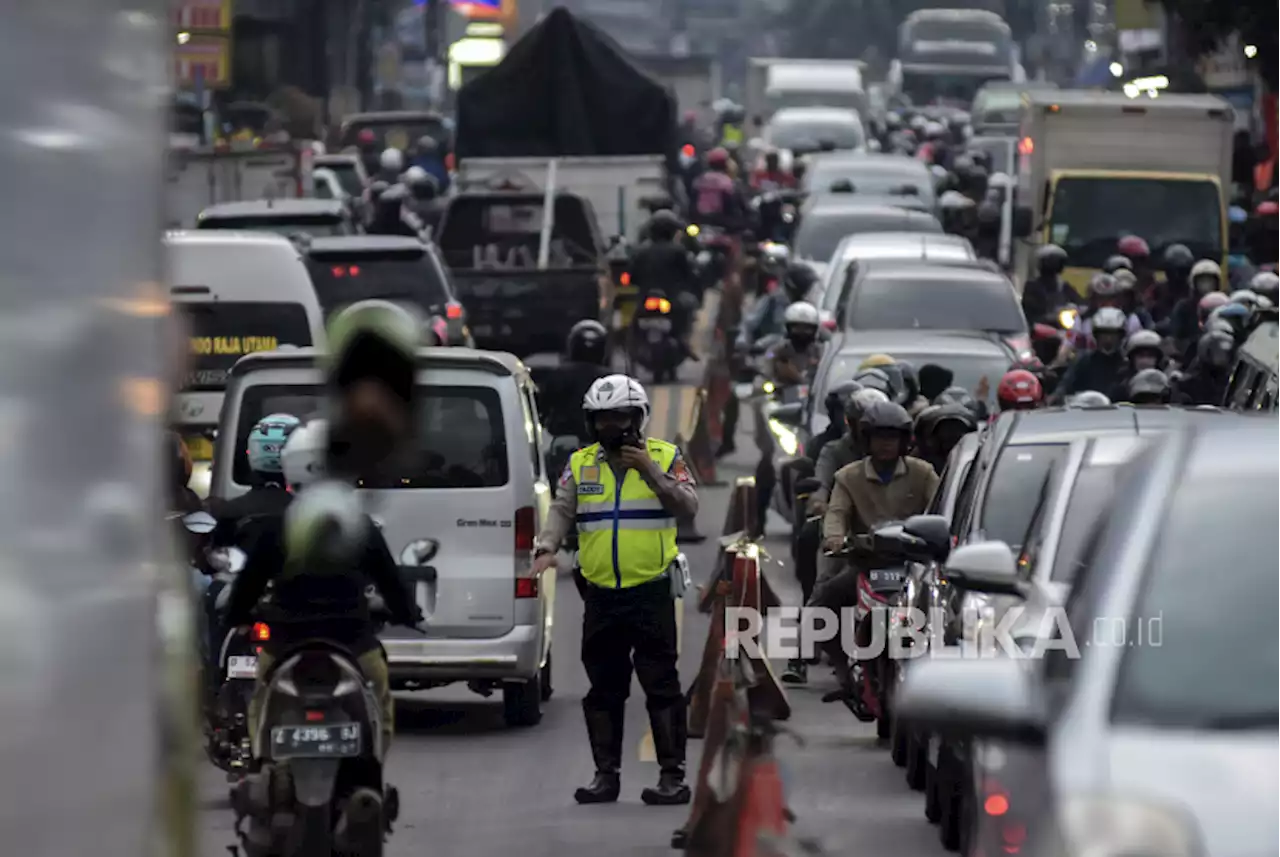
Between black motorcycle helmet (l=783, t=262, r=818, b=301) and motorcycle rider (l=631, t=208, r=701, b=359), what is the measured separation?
10.8 feet

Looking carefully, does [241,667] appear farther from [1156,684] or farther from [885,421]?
[1156,684]

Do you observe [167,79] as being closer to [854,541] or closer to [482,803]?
[482,803]

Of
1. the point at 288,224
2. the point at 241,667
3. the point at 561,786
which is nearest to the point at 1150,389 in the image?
the point at 561,786

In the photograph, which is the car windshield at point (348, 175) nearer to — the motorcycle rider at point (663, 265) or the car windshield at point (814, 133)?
the car windshield at point (814, 133)

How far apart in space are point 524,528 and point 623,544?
6.15 ft

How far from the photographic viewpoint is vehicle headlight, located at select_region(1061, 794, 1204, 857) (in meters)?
5.16

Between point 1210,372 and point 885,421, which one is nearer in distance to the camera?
point 885,421

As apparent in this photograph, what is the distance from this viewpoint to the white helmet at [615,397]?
38.2 ft

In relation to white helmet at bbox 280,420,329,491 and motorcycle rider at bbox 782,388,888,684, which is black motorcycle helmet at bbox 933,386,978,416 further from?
white helmet at bbox 280,420,329,491

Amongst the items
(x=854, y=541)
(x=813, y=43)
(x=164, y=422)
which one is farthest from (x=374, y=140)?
(x=813, y=43)

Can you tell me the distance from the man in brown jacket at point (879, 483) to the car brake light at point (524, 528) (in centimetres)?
130

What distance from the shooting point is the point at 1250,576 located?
243 inches

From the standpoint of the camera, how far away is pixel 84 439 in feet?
15.0

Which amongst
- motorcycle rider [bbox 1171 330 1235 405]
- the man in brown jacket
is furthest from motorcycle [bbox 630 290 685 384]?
the man in brown jacket
